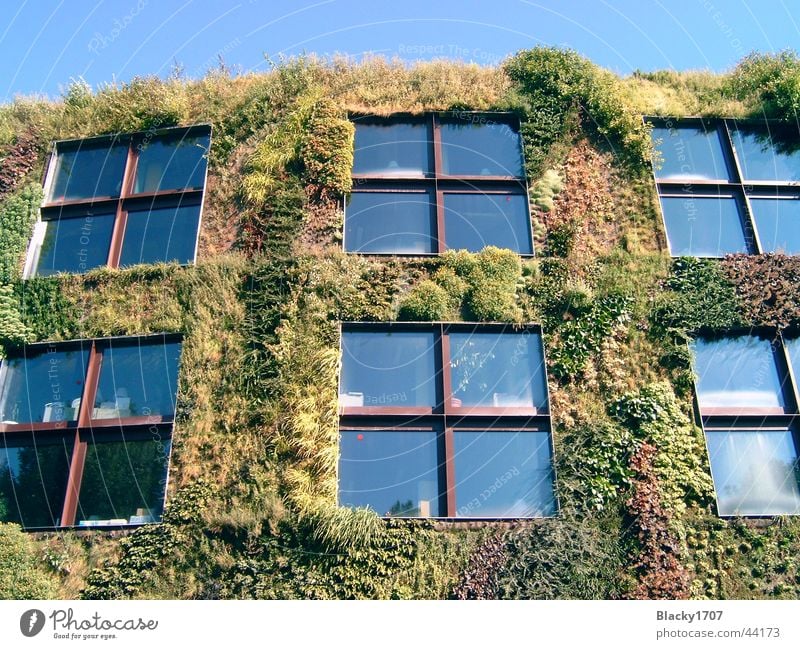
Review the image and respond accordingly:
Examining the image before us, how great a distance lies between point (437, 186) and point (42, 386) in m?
7.46

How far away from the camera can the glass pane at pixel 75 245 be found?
44.0 ft

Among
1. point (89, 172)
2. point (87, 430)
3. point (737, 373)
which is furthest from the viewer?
point (89, 172)

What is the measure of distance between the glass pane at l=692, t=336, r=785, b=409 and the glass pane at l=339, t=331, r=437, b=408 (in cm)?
427

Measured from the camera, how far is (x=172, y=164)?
14.1 m

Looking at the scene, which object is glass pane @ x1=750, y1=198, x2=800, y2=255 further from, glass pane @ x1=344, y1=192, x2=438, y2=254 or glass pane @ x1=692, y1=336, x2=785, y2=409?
glass pane @ x1=344, y1=192, x2=438, y2=254

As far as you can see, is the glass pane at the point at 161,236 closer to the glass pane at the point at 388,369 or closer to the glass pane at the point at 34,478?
the glass pane at the point at 34,478

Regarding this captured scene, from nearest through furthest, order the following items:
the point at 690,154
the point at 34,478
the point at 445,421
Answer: the point at 445,421
the point at 34,478
the point at 690,154

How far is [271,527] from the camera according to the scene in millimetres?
10656

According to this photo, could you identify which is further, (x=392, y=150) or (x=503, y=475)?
(x=392, y=150)

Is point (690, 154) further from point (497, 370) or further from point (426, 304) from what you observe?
point (426, 304)

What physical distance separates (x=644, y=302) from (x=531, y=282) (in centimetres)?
185

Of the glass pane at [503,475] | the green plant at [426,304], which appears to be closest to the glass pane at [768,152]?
the green plant at [426,304]

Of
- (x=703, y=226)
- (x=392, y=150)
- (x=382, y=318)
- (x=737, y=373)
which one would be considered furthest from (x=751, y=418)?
(x=392, y=150)
